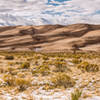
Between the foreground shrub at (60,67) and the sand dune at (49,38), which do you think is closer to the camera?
the foreground shrub at (60,67)

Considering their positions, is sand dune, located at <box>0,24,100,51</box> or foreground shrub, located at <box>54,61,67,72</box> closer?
foreground shrub, located at <box>54,61,67,72</box>

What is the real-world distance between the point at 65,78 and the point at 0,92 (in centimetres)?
329

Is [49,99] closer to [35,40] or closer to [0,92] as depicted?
[0,92]

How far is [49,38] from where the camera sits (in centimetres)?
11575

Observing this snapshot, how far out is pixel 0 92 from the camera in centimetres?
709

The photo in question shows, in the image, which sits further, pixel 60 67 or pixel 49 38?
pixel 49 38

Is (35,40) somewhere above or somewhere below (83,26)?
below

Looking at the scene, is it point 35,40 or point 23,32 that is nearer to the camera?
point 35,40

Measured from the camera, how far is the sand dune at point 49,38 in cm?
9675

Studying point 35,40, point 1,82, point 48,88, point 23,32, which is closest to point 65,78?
point 48,88

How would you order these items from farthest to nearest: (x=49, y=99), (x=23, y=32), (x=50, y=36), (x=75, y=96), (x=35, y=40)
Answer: (x=23, y=32), (x=50, y=36), (x=35, y=40), (x=49, y=99), (x=75, y=96)

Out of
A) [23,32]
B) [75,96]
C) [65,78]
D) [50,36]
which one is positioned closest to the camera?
[75,96]

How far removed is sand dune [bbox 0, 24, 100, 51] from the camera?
96.8m

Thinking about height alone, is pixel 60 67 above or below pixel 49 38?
above
